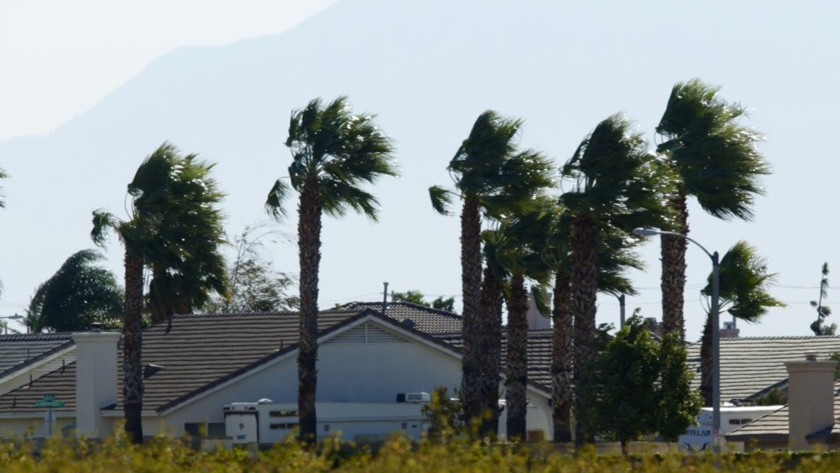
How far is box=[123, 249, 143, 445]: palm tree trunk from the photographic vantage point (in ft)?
139

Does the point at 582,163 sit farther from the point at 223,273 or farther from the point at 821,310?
the point at 821,310

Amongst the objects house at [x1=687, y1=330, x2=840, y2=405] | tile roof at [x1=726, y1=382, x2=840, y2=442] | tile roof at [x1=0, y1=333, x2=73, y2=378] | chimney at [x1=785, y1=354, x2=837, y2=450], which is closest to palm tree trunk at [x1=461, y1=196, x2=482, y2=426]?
tile roof at [x1=726, y1=382, x2=840, y2=442]

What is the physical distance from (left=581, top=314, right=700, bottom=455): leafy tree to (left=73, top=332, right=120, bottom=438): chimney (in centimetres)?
1442

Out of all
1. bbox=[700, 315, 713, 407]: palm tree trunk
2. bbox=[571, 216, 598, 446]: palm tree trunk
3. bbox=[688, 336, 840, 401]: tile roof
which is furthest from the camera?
bbox=[688, 336, 840, 401]: tile roof

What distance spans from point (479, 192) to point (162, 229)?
29.3 feet

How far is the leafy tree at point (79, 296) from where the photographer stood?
3017 inches

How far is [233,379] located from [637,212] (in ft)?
43.2

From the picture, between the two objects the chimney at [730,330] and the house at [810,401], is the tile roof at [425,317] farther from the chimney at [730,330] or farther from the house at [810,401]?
the house at [810,401]

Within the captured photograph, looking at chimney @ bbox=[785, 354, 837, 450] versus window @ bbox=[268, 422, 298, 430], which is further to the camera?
window @ bbox=[268, 422, 298, 430]

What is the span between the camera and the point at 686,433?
1550 inches

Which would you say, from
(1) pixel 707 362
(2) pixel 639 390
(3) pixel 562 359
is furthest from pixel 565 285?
(2) pixel 639 390

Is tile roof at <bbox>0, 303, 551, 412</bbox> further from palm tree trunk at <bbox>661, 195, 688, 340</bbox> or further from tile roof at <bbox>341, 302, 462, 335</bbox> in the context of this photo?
tile roof at <bbox>341, 302, 462, 335</bbox>

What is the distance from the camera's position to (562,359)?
1671 inches

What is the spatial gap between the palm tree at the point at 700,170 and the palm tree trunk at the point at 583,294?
8.84 ft
